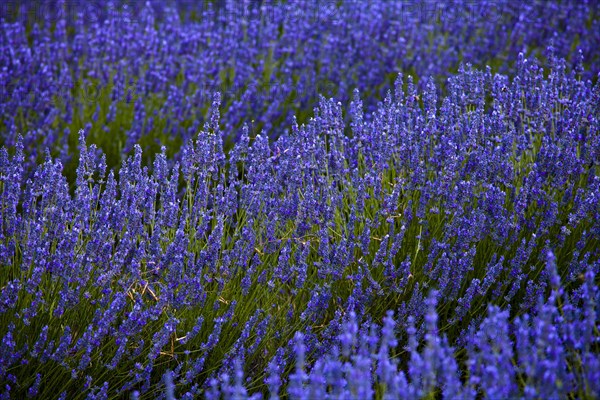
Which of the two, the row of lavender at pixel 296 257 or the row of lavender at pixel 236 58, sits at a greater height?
the row of lavender at pixel 236 58

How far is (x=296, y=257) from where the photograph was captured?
292 cm

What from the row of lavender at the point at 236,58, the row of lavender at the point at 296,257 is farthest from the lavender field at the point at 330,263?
the row of lavender at the point at 236,58

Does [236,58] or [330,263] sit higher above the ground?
[236,58]

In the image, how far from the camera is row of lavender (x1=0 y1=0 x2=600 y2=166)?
4547mm

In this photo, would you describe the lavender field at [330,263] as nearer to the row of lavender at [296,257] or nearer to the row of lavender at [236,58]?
the row of lavender at [296,257]

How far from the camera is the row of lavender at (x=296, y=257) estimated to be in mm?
2520

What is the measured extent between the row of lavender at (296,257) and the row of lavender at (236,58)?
1.46m

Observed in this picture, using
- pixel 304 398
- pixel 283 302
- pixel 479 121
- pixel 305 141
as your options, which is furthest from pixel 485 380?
pixel 305 141

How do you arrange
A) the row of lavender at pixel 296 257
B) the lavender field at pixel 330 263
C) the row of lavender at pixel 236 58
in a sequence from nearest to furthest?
the lavender field at pixel 330 263 < the row of lavender at pixel 296 257 < the row of lavender at pixel 236 58

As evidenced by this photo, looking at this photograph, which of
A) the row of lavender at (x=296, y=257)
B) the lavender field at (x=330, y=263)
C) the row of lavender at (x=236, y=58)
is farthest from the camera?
the row of lavender at (x=236, y=58)

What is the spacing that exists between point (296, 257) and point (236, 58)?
2.52 metres

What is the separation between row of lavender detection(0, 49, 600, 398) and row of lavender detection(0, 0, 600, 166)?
1.46m

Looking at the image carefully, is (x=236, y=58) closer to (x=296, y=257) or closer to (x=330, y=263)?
(x=296, y=257)

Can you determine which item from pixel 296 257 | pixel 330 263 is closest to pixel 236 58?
pixel 296 257
